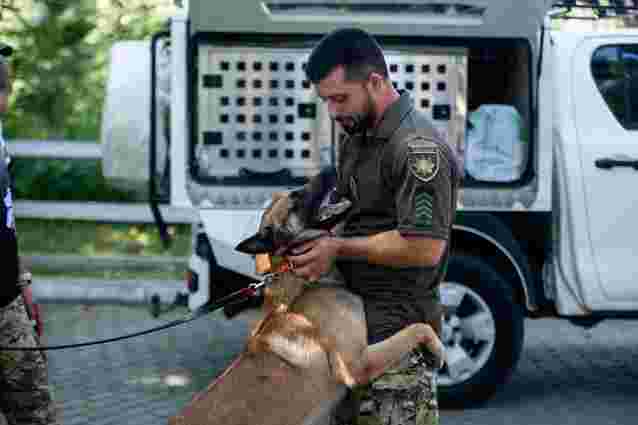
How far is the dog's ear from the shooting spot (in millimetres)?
3090

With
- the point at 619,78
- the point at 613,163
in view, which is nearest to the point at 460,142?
the point at 613,163

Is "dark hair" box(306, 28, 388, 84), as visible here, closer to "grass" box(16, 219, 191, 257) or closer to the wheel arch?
the wheel arch

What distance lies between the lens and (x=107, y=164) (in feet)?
20.2

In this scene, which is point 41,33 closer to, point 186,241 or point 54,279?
point 186,241

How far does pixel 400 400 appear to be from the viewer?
3086mm

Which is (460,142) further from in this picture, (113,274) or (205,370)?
(113,274)

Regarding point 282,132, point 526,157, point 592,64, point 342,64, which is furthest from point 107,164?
point 342,64

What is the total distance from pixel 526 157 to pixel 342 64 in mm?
2997

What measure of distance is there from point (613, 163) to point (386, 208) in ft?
10.1

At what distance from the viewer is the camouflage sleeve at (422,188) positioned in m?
2.96

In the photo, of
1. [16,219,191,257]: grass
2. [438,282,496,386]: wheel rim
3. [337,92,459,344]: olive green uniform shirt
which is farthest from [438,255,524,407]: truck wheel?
[16,219,191,257]: grass

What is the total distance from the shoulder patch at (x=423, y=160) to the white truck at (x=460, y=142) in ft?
9.08

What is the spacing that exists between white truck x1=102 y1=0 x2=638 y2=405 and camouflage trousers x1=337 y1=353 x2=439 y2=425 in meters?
2.62

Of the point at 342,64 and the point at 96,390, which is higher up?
the point at 342,64
